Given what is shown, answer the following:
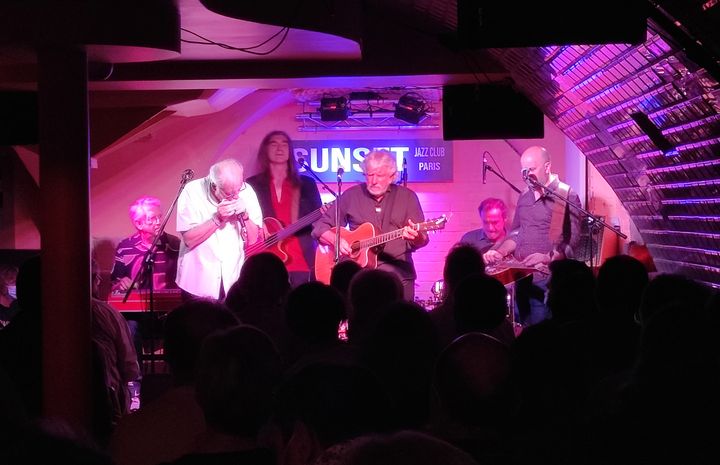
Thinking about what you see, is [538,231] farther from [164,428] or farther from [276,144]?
[164,428]

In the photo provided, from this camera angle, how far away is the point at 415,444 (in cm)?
125

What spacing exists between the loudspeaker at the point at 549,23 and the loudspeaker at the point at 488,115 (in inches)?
143

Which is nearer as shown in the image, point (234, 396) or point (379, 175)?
point (234, 396)

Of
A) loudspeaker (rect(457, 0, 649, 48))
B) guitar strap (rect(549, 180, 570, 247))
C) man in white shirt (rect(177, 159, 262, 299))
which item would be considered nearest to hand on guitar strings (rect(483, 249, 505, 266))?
guitar strap (rect(549, 180, 570, 247))

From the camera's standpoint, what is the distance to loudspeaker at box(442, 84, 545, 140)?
8.07 m

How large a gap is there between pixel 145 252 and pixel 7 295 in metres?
1.65

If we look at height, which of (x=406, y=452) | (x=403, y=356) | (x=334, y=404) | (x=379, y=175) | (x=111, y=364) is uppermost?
(x=379, y=175)

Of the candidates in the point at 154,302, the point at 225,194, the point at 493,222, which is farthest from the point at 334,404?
the point at 493,222

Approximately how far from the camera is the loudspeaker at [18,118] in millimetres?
7988

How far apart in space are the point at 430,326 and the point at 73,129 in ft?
9.24

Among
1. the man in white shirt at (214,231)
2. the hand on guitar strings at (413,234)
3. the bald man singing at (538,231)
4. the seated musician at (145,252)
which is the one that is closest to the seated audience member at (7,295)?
the seated musician at (145,252)

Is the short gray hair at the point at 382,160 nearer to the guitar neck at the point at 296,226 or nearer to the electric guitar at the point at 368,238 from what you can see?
the electric guitar at the point at 368,238

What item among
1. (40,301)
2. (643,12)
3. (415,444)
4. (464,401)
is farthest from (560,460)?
(40,301)

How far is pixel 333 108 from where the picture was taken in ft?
37.5
